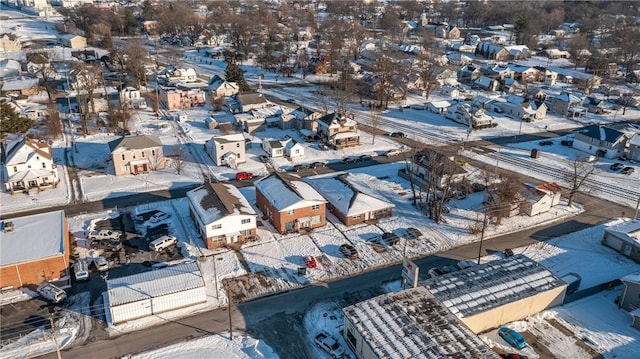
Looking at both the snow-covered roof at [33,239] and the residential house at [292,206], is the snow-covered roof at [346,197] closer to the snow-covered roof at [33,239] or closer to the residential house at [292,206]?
the residential house at [292,206]

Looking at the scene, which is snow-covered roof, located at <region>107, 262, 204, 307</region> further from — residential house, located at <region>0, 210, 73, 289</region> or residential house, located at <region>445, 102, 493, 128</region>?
residential house, located at <region>445, 102, 493, 128</region>

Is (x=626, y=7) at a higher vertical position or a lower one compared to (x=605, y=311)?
higher

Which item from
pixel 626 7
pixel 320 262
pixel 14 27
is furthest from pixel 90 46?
pixel 626 7

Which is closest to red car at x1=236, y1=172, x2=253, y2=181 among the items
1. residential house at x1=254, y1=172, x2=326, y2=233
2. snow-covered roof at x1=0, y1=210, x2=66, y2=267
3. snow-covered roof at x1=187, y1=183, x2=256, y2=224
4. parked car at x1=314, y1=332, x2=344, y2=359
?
snow-covered roof at x1=187, y1=183, x2=256, y2=224

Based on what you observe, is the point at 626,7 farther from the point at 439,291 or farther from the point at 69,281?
the point at 69,281

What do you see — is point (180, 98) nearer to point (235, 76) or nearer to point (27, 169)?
point (235, 76)
